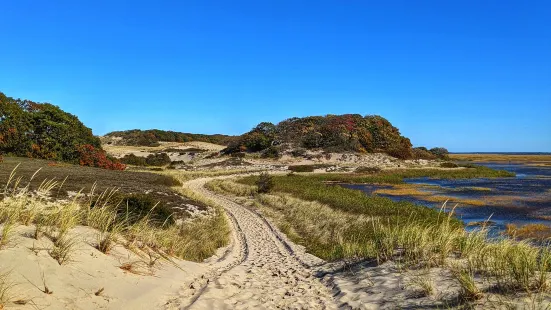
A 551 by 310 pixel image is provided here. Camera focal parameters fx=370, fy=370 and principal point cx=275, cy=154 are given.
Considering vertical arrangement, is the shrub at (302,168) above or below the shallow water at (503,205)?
above

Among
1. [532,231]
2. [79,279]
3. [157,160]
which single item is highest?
[157,160]

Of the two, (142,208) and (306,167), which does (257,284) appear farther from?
(306,167)

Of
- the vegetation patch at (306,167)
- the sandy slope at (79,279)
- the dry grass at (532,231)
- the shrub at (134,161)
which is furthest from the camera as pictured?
the shrub at (134,161)

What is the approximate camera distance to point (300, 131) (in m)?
75.3

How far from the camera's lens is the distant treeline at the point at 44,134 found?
35781mm

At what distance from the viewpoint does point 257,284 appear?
8.03 m

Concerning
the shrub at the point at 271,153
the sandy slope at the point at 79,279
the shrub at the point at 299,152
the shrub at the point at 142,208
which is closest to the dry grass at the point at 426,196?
the shrub at the point at 142,208

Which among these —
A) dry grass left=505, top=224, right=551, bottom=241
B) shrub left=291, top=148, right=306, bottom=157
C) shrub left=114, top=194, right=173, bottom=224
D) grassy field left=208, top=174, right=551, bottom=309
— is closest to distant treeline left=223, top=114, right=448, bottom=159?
shrub left=291, top=148, right=306, bottom=157

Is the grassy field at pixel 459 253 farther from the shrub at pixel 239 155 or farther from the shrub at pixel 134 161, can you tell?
the shrub at pixel 134 161

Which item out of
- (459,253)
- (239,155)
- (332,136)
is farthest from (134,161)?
(459,253)

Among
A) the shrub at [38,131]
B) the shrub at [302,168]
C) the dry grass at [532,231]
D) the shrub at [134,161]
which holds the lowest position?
the dry grass at [532,231]

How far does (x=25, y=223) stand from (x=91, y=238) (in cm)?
119

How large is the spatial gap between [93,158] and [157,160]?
29.1 m

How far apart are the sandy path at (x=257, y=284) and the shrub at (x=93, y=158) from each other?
105ft
